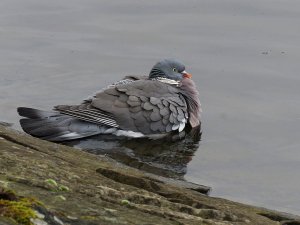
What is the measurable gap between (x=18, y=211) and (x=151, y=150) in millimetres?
6145

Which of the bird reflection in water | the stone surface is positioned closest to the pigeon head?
the bird reflection in water

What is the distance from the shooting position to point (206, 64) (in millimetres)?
12414

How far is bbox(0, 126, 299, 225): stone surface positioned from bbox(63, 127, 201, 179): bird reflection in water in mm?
2568

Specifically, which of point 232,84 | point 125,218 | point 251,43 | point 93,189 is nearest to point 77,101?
point 232,84

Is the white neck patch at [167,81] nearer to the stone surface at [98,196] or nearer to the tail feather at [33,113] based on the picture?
the tail feather at [33,113]

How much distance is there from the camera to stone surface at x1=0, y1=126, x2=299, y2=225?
4223 millimetres

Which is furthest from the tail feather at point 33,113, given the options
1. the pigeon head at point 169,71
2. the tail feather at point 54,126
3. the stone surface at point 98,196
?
the stone surface at point 98,196

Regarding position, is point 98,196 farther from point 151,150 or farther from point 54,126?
point 151,150

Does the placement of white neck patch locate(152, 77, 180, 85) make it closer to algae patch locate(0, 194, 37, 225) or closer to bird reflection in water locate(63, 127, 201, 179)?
bird reflection in water locate(63, 127, 201, 179)

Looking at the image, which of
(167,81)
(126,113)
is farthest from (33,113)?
(167,81)

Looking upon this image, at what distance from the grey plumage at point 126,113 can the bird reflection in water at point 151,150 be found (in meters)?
0.11

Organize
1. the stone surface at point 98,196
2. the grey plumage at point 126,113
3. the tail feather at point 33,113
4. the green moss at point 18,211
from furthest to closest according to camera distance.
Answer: the grey plumage at point 126,113 → the tail feather at point 33,113 → the stone surface at point 98,196 → the green moss at point 18,211

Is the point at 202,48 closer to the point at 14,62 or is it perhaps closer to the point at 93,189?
the point at 14,62

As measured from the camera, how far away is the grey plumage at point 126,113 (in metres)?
9.57
